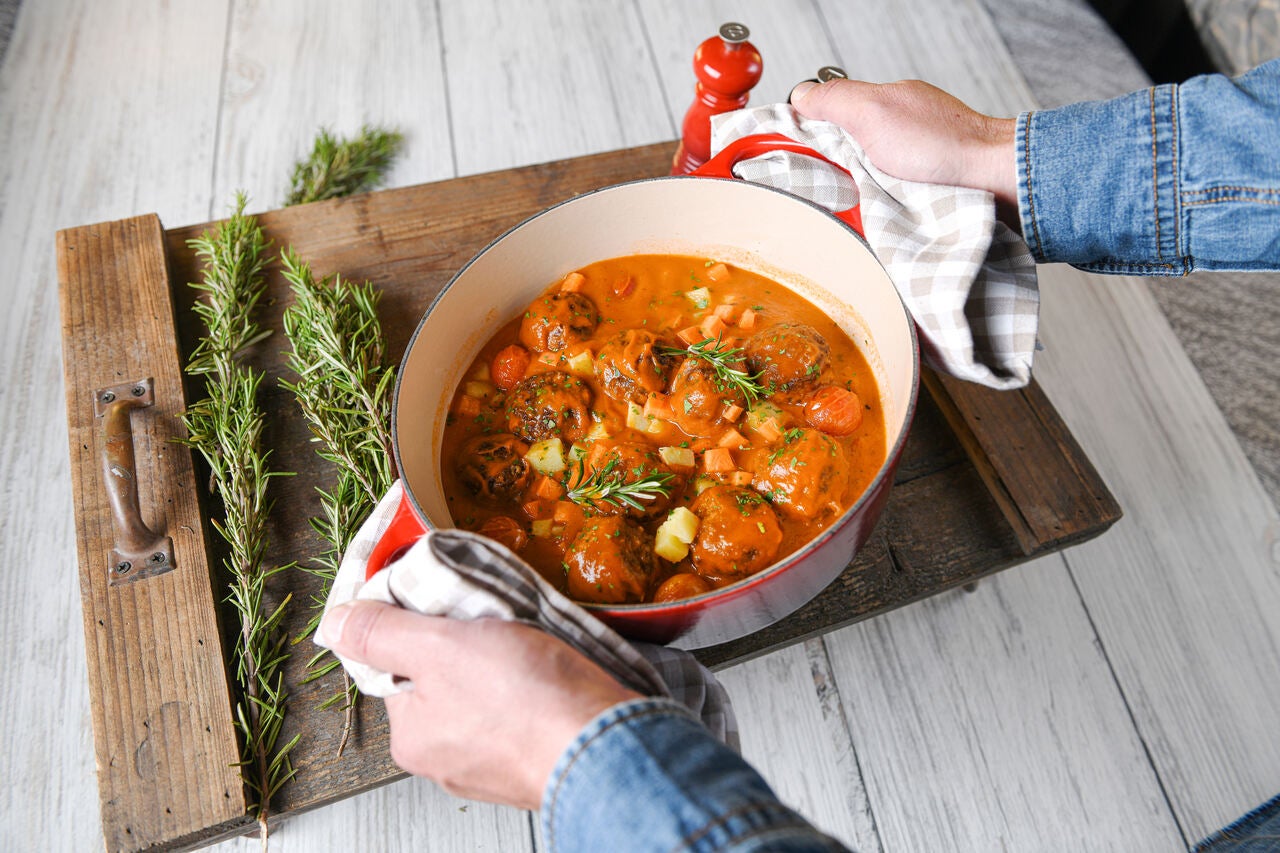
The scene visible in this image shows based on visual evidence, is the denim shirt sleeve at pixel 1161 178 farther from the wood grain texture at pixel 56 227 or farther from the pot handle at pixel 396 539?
the wood grain texture at pixel 56 227

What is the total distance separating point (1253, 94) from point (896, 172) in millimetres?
581

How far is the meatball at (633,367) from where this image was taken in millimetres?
1607

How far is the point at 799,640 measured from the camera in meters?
1.60

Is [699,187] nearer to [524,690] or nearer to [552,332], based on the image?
[552,332]

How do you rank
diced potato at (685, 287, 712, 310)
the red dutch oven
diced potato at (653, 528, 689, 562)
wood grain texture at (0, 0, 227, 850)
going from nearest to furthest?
the red dutch oven < diced potato at (653, 528, 689, 562) < diced potato at (685, 287, 712, 310) < wood grain texture at (0, 0, 227, 850)

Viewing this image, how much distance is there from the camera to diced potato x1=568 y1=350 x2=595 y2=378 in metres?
1.67

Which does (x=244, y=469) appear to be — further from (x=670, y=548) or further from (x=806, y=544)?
(x=806, y=544)

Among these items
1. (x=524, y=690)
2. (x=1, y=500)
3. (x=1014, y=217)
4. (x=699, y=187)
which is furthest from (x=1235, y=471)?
(x=1, y=500)

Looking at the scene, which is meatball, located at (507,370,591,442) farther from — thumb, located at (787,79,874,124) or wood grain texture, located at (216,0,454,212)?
wood grain texture, located at (216,0,454,212)

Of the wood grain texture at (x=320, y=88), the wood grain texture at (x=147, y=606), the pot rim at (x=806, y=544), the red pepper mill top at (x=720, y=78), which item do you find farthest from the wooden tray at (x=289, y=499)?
the wood grain texture at (x=320, y=88)

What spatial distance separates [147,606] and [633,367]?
0.98m

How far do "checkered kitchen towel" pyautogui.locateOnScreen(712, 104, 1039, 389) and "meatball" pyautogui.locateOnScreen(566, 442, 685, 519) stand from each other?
1.72 feet

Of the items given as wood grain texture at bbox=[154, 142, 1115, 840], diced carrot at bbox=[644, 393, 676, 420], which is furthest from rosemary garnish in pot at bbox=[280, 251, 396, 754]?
diced carrot at bbox=[644, 393, 676, 420]

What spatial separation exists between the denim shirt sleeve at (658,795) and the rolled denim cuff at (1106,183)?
1150 millimetres
